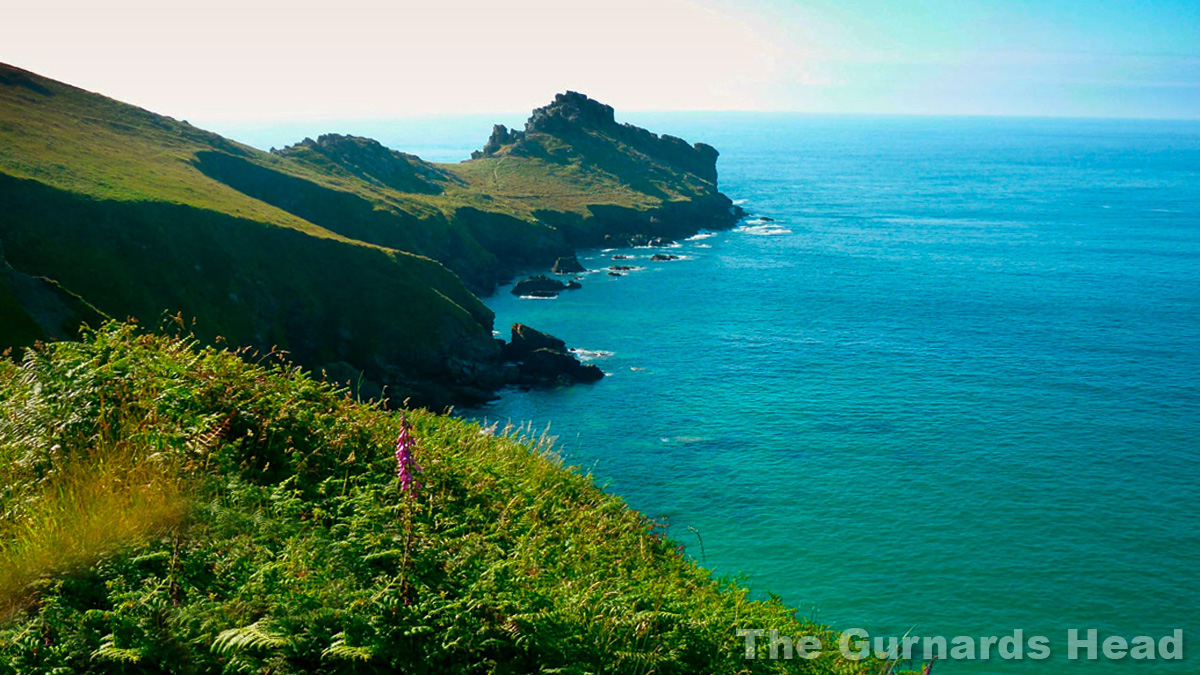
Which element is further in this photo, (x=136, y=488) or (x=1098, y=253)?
(x=1098, y=253)

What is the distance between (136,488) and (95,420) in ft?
6.33

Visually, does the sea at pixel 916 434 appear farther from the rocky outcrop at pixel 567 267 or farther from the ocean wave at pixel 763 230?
the ocean wave at pixel 763 230

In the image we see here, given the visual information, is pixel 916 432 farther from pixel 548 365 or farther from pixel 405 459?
pixel 405 459

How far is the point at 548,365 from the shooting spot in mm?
77188

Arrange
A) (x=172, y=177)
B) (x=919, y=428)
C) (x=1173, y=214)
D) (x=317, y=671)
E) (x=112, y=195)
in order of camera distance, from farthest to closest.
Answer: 1. (x=1173, y=214)
2. (x=172, y=177)
3. (x=112, y=195)
4. (x=919, y=428)
5. (x=317, y=671)

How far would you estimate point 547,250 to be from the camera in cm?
14325

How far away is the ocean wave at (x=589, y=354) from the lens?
8500cm

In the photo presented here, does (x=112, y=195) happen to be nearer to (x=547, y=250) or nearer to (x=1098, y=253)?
(x=547, y=250)

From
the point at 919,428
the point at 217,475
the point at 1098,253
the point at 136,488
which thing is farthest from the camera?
the point at 1098,253

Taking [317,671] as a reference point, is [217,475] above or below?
above

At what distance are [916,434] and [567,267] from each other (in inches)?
3122

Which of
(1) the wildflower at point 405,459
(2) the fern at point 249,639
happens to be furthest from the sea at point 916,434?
(2) the fern at point 249,639

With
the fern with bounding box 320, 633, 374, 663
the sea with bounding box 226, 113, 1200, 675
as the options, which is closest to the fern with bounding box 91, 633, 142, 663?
the fern with bounding box 320, 633, 374, 663

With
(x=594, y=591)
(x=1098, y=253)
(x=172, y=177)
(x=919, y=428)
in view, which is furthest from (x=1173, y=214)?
(x=594, y=591)
